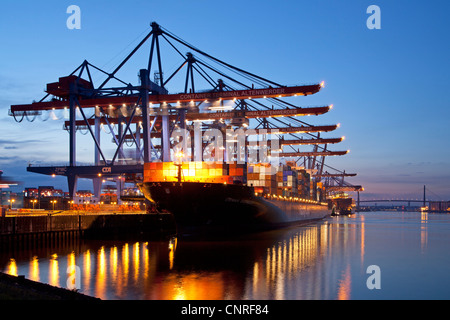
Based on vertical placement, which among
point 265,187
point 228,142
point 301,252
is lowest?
point 301,252

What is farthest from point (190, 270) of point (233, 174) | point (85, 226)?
point (233, 174)

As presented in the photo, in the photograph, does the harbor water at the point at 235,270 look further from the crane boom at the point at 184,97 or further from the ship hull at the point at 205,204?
the crane boom at the point at 184,97

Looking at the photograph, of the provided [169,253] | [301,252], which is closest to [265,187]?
[301,252]

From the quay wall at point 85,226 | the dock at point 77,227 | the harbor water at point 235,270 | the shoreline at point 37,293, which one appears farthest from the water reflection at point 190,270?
the shoreline at point 37,293

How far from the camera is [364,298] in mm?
15109

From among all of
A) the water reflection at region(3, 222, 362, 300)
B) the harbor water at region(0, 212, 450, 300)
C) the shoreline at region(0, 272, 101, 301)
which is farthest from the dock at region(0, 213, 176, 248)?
the shoreline at region(0, 272, 101, 301)

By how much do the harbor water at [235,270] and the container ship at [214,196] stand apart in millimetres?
3318

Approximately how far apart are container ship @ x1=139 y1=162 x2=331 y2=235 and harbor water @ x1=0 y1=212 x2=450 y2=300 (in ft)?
10.9

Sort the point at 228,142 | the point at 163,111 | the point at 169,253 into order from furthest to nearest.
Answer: the point at 228,142 → the point at 163,111 → the point at 169,253

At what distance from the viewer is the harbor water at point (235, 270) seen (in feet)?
51.2

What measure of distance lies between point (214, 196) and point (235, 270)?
44.8ft

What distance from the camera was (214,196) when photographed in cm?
3347

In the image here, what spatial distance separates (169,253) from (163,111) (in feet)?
108

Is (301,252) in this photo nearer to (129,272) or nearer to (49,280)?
(129,272)
